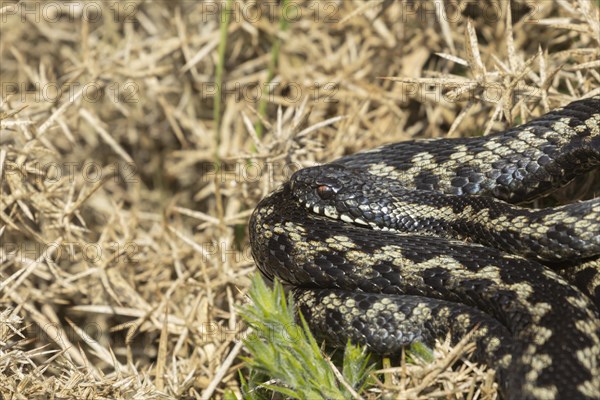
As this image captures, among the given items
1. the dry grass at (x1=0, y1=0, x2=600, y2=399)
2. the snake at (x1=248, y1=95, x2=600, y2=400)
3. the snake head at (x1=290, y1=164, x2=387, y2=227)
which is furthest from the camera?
the dry grass at (x1=0, y1=0, x2=600, y2=399)

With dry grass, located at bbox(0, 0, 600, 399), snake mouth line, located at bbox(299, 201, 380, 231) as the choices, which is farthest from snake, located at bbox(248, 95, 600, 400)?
dry grass, located at bbox(0, 0, 600, 399)

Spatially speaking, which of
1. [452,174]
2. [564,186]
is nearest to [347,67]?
[452,174]

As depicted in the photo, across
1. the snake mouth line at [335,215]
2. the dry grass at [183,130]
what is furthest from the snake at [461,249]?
the dry grass at [183,130]

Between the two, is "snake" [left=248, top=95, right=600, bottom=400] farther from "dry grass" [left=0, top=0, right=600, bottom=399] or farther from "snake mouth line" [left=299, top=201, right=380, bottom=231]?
"dry grass" [left=0, top=0, right=600, bottom=399]

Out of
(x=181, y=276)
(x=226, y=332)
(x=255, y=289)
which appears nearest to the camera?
(x=255, y=289)

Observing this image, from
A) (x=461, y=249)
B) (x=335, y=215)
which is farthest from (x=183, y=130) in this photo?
(x=461, y=249)

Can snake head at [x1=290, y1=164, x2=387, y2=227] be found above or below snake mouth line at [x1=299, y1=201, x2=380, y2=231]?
above

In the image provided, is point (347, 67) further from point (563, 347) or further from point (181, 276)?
point (563, 347)
